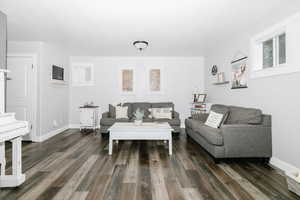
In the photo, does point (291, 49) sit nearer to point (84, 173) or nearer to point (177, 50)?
point (177, 50)

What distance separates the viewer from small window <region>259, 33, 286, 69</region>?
2508 millimetres

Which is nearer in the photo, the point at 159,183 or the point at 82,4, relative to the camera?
the point at 159,183

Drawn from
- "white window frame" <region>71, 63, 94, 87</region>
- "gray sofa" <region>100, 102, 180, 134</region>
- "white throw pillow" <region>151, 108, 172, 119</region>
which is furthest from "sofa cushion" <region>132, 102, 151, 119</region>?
"white window frame" <region>71, 63, 94, 87</region>

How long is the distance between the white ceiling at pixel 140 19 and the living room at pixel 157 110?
2cm

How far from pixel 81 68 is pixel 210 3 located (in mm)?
4494

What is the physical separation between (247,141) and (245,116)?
479 millimetres

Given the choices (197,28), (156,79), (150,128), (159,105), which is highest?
(197,28)

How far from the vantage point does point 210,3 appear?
2154 mm

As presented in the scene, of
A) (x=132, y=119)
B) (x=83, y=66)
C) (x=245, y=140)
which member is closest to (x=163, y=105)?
(x=132, y=119)

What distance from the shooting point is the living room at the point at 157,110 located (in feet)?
6.10

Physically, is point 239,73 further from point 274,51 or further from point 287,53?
point 287,53

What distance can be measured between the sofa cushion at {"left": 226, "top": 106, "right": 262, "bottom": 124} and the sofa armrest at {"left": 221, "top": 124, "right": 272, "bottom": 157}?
13 centimetres

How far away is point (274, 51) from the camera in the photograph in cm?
263

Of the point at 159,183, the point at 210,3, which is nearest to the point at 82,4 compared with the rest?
the point at 210,3
